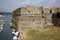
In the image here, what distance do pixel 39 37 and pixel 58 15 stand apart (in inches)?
178

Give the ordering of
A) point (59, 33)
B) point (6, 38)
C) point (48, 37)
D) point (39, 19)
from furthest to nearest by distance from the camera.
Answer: point (6, 38)
point (39, 19)
point (59, 33)
point (48, 37)

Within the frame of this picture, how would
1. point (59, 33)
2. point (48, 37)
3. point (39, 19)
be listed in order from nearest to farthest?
point (48, 37) → point (59, 33) → point (39, 19)

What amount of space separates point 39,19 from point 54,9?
242 centimetres

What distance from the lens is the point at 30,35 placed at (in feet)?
31.3

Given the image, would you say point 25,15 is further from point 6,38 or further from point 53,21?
point 6,38

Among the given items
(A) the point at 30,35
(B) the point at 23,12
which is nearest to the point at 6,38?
(B) the point at 23,12

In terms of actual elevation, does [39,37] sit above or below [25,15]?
below

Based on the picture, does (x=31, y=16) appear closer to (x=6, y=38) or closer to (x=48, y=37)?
(x=48, y=37)

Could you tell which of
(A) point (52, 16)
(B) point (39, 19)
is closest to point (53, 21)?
(A) point (52, 16)

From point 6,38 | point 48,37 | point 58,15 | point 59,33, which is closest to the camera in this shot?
point 48,37

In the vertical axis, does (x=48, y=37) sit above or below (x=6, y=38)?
above

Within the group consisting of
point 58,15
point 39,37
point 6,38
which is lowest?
point 6,38

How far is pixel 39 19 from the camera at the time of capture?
469 inches

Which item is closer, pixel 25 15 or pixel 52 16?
pixel 25 15
